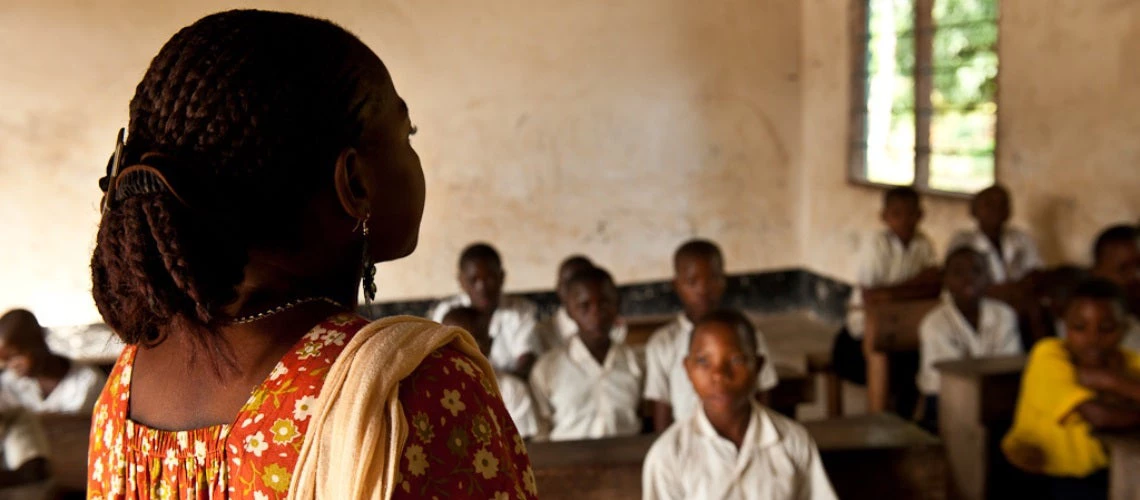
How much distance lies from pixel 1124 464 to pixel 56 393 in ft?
10.8

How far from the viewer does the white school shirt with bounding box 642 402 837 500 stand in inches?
101

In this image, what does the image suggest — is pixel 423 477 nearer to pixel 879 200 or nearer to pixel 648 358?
pixel 648 358

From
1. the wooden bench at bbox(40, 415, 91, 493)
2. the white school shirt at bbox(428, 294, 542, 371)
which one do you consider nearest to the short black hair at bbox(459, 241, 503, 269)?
the white school shirt at bbox(428, 294, 542, 371)

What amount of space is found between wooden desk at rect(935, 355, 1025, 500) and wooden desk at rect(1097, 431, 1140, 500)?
0.58 metres

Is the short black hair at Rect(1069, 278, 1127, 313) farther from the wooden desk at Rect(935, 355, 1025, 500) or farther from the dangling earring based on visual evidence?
the dangling earring

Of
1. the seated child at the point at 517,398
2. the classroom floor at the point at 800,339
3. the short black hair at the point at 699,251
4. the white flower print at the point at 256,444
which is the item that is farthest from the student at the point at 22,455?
the classroom floor at the point at 800,339

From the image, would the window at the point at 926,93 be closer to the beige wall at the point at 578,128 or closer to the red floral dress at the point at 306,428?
the beige wall at the point at 578,128

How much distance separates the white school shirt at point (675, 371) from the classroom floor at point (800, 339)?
74.1 inches

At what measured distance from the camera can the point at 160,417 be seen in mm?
903

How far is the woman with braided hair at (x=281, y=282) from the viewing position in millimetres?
791

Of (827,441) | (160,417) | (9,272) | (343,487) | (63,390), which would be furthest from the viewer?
(9,272)

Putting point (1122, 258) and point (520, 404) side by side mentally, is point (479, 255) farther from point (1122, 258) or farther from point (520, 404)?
point (1122, 258)

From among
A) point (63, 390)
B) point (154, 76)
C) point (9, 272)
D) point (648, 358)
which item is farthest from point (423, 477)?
point (9, 272)

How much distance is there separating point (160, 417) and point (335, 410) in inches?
8.2
